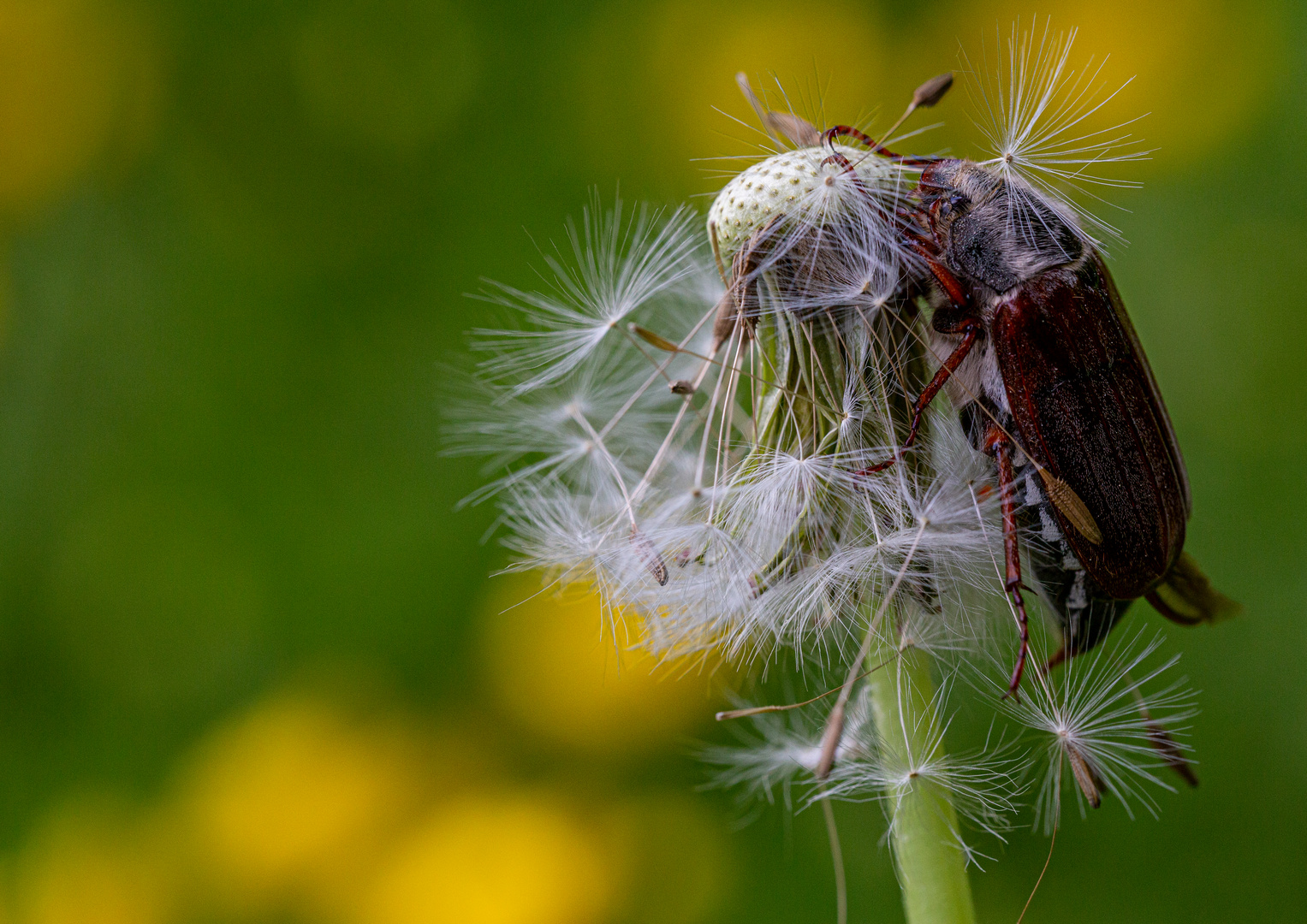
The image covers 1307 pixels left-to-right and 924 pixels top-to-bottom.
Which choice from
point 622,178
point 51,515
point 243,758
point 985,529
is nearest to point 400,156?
point 622,178

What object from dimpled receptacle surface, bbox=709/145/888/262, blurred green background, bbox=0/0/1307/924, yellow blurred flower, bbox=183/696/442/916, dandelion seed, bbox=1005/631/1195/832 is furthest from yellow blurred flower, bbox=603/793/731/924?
dimpled receptacle surface, bbox=709/145/888/262

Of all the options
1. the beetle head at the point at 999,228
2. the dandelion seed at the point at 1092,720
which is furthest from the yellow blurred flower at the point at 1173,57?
the dandelion seed at the point at 1092,720

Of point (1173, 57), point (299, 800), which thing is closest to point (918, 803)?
point (299, 800)

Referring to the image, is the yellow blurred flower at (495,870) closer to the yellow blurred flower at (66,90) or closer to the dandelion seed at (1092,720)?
the dandelion seed at (1092,720)

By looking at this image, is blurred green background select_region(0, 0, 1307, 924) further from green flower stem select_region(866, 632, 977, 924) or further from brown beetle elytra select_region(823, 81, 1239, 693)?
brown beetle elytra select_region(823, 81, 1239, 693)

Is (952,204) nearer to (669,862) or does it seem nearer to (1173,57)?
(669,862)

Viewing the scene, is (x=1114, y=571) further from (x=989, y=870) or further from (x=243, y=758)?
(x=243, y=758)
